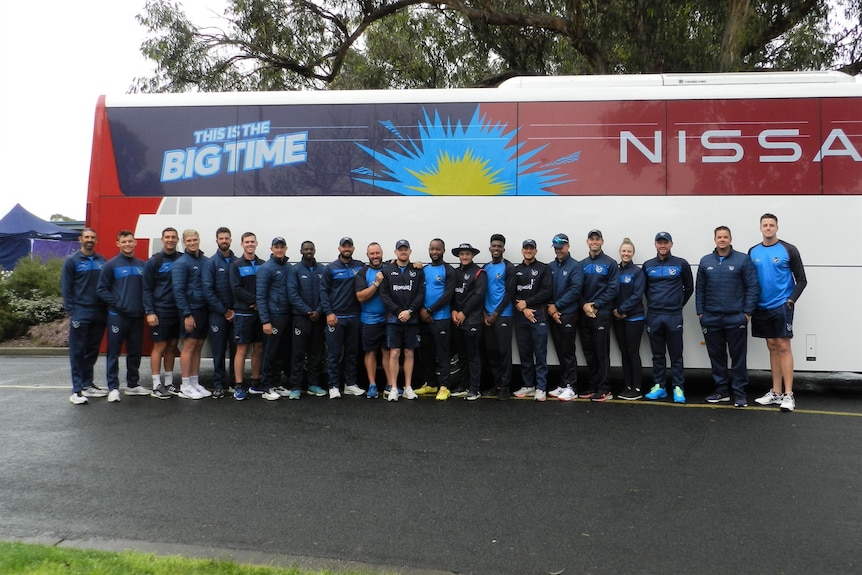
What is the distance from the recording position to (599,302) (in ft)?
25.1

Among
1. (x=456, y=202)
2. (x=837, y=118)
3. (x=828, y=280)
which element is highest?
(x=837, y=118)

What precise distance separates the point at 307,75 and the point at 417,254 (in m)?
10.7

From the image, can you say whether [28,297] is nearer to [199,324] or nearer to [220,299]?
[199,324]

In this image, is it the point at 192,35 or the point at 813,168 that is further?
the point at 192,35

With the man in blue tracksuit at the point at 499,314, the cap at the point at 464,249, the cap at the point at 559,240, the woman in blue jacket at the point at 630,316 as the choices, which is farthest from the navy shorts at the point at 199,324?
the woman in blue jacket at the point at 630,316

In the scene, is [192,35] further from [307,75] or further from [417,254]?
[417,254]

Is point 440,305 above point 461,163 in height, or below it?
below

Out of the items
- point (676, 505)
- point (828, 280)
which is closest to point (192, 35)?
point (828, 280)

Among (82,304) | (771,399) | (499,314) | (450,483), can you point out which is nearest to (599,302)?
(499,314)

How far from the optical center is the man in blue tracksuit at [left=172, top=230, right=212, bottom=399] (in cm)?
786

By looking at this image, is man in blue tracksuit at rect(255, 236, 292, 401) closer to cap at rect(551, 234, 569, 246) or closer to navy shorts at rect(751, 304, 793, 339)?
cap at rect(551, 234, 569, 246)

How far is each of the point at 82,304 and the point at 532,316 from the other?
5.42 metres

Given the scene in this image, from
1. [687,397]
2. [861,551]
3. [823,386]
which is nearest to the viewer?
[861,551]

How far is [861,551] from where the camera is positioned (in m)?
3.89
